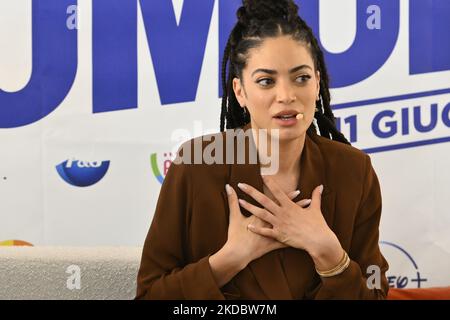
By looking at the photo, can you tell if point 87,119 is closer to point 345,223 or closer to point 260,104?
point 260,104

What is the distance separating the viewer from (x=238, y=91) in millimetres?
1133

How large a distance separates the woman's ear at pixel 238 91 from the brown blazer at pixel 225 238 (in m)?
0.13

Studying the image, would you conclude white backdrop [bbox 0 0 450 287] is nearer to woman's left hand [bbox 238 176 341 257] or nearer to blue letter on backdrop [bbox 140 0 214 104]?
blue letter on backdrop [bbox 140 0 214 104]

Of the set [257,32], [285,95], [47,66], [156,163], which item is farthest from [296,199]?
[47,66]

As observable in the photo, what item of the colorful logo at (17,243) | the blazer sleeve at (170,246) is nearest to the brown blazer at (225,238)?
the blazer sleeve at (170,246)

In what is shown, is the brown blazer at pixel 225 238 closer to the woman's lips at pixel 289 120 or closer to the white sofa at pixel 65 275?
the woman's lips at pixel 289 120

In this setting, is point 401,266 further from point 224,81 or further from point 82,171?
point 82,171

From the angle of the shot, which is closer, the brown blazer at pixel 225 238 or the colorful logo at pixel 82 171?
the brown blazer at pixel 225 238

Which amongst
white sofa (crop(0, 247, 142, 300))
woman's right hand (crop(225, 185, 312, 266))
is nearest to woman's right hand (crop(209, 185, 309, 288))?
woman's right hand (crop(225, 185, 312, 266))

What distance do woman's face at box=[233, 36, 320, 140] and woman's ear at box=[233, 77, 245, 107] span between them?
0.04 m

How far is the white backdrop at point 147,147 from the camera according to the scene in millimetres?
1552

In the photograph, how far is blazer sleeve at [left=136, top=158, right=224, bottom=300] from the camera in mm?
1035

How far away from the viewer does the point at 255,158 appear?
1.11 meters
